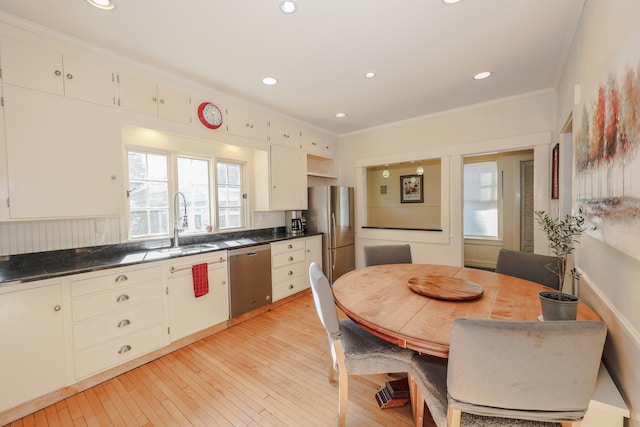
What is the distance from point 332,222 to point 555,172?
2675mm

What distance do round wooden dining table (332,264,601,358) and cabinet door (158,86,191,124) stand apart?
2.28 metres

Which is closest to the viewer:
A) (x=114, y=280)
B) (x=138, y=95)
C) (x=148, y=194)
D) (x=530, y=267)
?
(x=114, y=280)

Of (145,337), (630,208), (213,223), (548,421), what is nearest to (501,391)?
(548,421)

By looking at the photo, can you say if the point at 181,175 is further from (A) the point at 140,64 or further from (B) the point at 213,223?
(A) the point at 140,64

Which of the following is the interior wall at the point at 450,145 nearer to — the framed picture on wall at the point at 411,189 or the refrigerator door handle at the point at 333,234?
the refrigerator door handle at the point at 333,234

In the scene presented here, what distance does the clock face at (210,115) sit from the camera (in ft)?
9.18

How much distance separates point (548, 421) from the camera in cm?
99

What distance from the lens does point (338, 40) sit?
2.03m

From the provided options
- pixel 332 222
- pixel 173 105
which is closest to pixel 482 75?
pixel 332 222

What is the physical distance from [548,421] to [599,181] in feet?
3.68

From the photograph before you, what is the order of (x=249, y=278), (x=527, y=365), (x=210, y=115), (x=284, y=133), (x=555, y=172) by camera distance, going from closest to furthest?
1. (x=527, y=365)
2. (x=555, y=172)
3. (x=210, y=115)
4. (x=249, y=278)
5. (x=284, y=133)

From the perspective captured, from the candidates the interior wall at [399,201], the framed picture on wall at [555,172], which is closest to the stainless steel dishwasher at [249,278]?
the framed picture on wall at [555,172]

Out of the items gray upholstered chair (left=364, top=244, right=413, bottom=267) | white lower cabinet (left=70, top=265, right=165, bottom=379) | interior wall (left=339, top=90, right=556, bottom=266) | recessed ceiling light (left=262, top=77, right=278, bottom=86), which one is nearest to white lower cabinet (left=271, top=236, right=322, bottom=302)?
interior wall (left=339, top=90, right=556, bottom=266)

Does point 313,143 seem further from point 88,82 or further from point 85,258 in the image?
point 85,258
